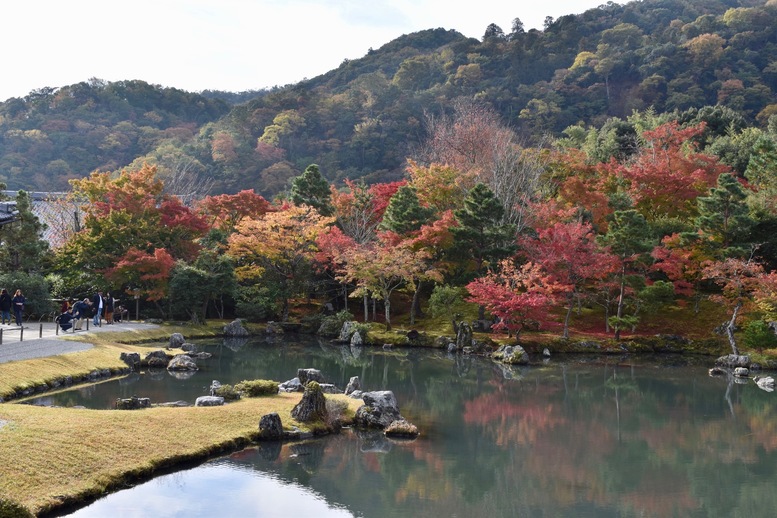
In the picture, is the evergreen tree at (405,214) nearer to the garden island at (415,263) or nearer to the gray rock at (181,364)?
the garden island at (415,263)

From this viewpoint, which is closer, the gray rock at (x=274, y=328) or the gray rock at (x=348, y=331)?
the gray rock at (x=348, y=331)

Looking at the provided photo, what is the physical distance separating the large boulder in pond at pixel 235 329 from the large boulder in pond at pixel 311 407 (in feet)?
57.4

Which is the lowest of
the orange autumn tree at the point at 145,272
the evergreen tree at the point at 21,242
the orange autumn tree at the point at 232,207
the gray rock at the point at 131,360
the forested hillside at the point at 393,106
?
the gray rock at the point at 131,360

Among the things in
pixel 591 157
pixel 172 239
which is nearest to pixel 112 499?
pixel 172 239

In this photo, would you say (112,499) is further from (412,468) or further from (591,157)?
(591,157)

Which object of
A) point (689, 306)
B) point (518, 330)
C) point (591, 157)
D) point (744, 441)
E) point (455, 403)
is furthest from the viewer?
point (591, 157)

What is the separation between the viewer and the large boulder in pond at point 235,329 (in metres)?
32.4

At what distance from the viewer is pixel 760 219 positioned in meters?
30.6

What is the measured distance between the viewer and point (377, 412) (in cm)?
1592

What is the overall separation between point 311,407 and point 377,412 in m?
1.49

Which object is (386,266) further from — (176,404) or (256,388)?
(176,404)

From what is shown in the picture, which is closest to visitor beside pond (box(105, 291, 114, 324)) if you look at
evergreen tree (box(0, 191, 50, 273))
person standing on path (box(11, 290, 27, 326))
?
evergreen tree (box(0, 191, 50, 273))

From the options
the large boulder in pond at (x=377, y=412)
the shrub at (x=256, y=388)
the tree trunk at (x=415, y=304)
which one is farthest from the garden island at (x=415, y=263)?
the large boulder in pond at (x=377, y=412)

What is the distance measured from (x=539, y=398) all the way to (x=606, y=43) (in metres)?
70.0
